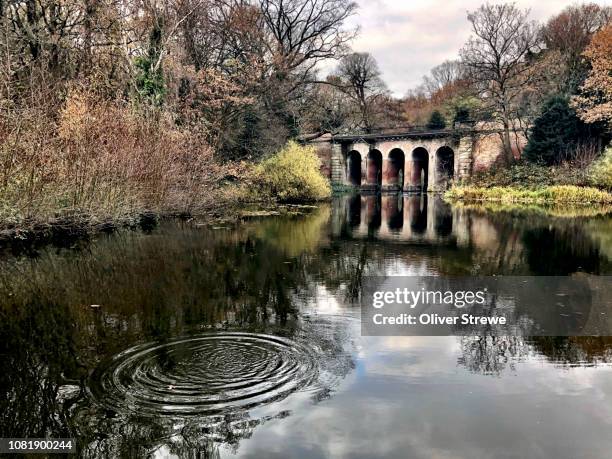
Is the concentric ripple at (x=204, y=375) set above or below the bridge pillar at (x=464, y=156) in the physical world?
below

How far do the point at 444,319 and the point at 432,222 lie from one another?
11.5 m

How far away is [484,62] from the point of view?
32.1 metres

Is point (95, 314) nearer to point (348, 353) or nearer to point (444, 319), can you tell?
point (348, 353)

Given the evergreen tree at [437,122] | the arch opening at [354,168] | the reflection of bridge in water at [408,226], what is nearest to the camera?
the reflection of bridge in water at [408,226]

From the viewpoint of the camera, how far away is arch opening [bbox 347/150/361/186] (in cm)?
4436

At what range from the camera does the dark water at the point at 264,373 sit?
3.34 metres

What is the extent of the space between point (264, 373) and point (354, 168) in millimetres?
41819

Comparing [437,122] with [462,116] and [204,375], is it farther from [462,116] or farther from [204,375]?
[204,375]

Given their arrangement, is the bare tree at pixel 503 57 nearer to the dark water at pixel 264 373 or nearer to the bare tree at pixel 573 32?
the bare tree at pixel 573 32

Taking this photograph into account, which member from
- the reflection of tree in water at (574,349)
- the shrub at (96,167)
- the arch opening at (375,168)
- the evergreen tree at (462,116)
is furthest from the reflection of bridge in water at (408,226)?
the arch opening at (375,168)

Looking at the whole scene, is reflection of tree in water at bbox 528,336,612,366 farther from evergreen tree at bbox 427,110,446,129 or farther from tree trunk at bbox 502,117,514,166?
evergreen tree at bbox 427,110,446,129

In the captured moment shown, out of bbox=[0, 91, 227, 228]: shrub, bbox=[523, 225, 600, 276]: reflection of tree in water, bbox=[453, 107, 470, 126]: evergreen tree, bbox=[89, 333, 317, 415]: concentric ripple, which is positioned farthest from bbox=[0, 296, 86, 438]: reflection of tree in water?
bbox=[453, 107, 470, 126]: evergreen tree

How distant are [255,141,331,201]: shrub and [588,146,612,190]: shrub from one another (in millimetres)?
13903

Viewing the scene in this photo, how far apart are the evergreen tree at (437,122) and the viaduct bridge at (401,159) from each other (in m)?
1.28
